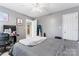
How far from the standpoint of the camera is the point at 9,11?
46.8 inches

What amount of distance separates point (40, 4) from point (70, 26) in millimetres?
717

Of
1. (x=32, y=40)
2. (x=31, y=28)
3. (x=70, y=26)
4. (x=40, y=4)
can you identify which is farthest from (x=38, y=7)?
(x=70, y=26)

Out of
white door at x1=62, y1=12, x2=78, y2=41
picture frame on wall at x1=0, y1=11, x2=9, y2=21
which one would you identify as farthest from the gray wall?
picture frame on wall at x1=0, y1=11, x2=9, y2=21

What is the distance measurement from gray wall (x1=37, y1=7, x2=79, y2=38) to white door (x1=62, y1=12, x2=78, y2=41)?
72 millimetres

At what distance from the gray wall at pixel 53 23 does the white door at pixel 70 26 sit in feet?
0.24

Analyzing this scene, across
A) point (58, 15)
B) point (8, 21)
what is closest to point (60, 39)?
point (58, 15)

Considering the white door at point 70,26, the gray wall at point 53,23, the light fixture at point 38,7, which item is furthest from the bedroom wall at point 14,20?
the white door at point 70,26

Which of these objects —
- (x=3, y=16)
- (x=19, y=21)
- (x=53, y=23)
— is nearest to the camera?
(x=3, y=16)

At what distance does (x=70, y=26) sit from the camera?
1.54m

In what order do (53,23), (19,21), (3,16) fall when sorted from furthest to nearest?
(53,23) → (19,21) → (3,16)

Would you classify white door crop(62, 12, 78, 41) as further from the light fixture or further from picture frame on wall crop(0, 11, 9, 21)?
picture frame on wall crop(0, 11, 9, 21)

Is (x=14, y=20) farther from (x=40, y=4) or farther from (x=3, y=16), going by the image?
(x=40, y=4)

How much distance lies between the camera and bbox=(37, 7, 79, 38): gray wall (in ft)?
4.65

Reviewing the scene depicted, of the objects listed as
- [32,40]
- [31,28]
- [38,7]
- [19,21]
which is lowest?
[32,40]
